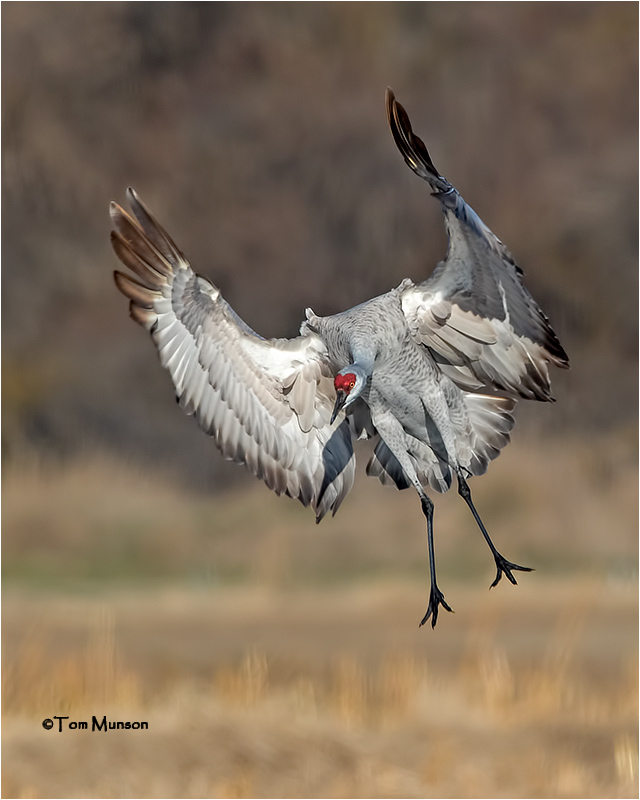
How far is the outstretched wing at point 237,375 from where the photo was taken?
4430 mm

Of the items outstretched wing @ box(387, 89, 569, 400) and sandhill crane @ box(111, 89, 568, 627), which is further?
sandhill crane @ box(111, 89, 568, 627)

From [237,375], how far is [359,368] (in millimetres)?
620

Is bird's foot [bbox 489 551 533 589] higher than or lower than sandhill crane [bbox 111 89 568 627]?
lower

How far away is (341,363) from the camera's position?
15.0 ft

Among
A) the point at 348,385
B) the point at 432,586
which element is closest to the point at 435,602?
the point at 432,586

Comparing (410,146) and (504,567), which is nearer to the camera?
(410,146)

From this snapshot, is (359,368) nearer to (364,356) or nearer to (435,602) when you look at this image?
(364,356)

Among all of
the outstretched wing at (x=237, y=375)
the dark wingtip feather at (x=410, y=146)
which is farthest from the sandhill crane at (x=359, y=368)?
the dark wingtip feather at (x=410, y=146)

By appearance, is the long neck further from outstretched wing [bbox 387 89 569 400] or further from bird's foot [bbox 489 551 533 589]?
bird's foot [bbox 489 551 533 589]

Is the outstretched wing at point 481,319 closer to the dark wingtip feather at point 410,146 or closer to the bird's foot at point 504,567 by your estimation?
the dark wingtip feather at point 410,146

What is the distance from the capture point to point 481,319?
14.4 ft

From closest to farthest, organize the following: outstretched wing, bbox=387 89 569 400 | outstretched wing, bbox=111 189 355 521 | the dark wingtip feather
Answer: the dark wingtip feather, outstretched wing, bbox=387 89 569 400, outstretched wing, bbox=111 189 355 521

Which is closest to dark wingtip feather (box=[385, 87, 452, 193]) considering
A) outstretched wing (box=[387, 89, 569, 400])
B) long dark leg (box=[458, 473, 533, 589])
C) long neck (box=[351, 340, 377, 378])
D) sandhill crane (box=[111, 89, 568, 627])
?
outstretched wing (box=[387, 89, 569, 400])

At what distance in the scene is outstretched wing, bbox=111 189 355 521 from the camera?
4.43 meters
